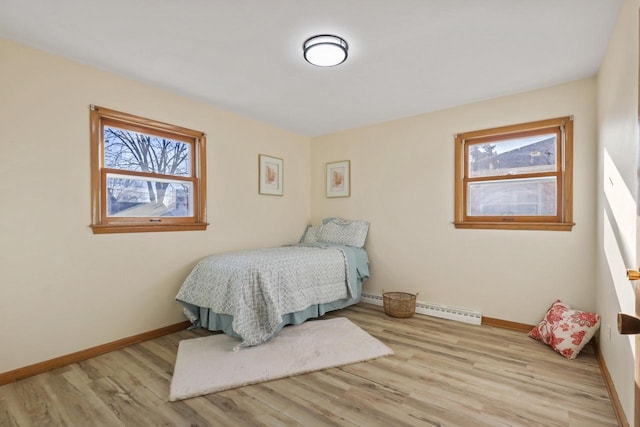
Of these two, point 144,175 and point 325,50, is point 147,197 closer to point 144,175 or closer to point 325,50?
point 144,175

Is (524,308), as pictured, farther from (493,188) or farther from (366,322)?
(366,322)

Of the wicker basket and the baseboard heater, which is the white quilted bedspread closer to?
the wicker basket

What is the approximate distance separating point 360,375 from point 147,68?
2.98 meters

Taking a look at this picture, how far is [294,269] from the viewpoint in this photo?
3.06 metres

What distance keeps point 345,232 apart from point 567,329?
2.43m

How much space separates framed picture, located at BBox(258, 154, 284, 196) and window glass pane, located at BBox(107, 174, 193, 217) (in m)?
0.97

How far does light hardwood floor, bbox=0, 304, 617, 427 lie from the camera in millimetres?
1778

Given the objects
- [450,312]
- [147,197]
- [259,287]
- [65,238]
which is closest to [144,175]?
[147,197]

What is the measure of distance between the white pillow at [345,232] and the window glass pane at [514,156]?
1463 mm

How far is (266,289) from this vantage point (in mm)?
2713

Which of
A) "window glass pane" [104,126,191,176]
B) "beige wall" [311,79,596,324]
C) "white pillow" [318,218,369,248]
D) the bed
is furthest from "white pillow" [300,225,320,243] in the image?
"window glass pane" [104,126,191,176]

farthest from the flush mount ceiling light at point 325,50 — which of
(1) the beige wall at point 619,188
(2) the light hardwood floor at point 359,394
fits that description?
(2) the light hardwood floor at point 359,394

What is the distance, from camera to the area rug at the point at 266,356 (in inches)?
84.6

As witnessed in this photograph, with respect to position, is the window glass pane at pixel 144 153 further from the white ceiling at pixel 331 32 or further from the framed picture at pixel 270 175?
the framed picture at pixel 270 175
